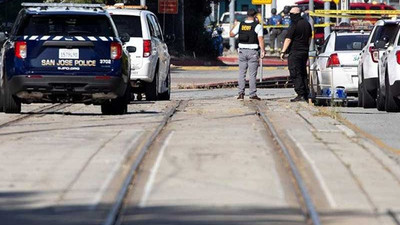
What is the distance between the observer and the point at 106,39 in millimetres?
19344

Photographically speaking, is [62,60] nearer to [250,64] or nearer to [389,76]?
[389,76]

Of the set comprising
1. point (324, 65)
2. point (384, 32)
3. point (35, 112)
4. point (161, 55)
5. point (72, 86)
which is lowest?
point (35, 112)

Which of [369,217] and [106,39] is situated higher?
[106,39]

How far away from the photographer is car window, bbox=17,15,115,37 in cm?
1934

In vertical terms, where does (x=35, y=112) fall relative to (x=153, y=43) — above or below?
below

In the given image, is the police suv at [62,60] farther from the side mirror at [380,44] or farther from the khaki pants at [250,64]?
the khaki pants at [250,64]

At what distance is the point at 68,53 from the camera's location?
1909 cm

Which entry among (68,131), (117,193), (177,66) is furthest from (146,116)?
(177,66)

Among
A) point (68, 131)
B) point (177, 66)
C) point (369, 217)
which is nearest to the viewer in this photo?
point (369, 217)

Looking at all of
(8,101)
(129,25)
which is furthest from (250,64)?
(8,101)

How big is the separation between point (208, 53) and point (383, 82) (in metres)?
31.6

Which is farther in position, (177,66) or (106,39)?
(177,66)

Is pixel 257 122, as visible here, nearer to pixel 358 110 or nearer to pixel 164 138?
pixel 164 138

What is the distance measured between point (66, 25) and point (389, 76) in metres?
5.38
